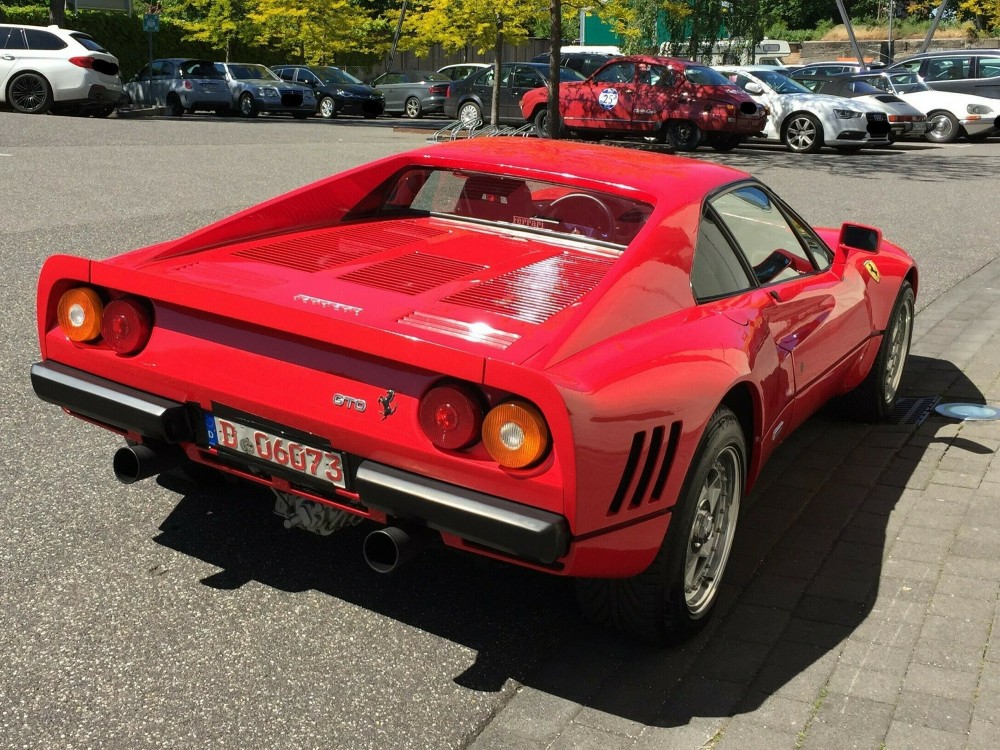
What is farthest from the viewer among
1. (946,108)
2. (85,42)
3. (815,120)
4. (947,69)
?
(947,69)

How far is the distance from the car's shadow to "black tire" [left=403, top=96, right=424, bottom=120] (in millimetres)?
27618

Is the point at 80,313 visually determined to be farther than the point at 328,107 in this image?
No

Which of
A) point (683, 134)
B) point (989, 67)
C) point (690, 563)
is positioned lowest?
point (683, 134)

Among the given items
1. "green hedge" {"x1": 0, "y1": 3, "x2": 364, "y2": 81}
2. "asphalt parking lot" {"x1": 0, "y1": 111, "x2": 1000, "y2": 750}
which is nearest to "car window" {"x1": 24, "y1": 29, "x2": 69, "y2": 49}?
"green hedge" {"x1": 0, "y1": 3, "x2": 364, "y2": 81}

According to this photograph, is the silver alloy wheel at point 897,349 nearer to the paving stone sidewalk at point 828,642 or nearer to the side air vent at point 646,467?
the paving stone sidewalk at point 828,642

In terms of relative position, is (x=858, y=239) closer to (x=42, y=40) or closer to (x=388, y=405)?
(x=388, y=405)

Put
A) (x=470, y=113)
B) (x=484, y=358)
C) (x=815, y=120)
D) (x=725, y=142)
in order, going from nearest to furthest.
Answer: (x=484, y=358) → (x=725, y=142) → (x=815, y=120) → (x=470, y=113)

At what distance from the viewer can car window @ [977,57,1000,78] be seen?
77.7ft

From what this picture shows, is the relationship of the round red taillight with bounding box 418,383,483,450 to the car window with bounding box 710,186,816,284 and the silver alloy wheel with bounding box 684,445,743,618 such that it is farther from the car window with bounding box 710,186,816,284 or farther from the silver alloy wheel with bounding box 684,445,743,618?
the car window with bounding box 710,186,816,284

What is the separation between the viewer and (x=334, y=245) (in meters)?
3.98

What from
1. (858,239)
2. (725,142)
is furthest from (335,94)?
(858,239)

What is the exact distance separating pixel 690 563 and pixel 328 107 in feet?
93.3

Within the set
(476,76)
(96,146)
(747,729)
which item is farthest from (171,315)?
(476,76)

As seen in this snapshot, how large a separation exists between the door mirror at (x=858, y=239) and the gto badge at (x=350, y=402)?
2.73 metres
